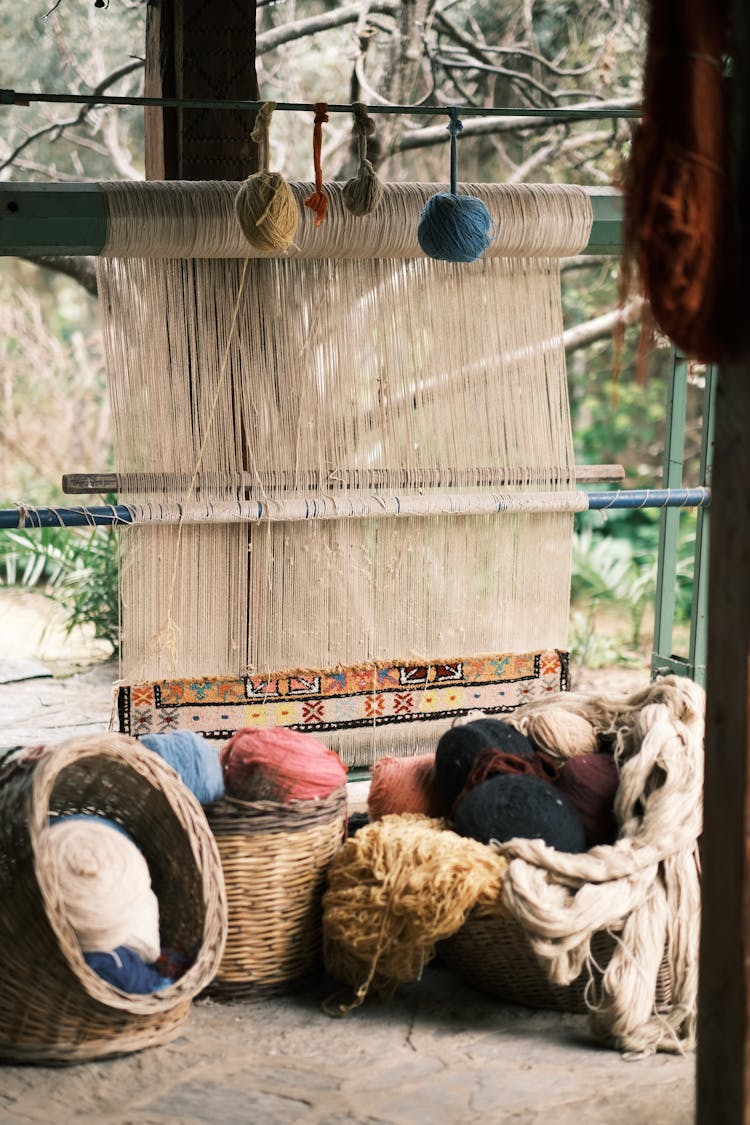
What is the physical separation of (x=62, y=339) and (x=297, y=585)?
544 centimetres

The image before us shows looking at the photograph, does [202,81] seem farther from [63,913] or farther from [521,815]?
[63,913]

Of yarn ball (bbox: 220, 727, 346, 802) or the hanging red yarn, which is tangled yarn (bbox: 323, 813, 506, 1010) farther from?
the hanging red yarn

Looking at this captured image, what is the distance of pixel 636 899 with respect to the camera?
2.55 meters

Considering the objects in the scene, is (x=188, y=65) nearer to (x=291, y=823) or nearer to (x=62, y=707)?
(x=291, y=823)

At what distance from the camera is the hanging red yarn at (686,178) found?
157 cm

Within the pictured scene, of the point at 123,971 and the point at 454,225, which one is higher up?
the point at 454,225

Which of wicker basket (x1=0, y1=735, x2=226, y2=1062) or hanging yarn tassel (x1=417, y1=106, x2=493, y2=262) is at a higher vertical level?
hanging yarn tassel (x1=417, y1=106, x2=493, y2=262)

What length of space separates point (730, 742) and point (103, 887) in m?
1.25

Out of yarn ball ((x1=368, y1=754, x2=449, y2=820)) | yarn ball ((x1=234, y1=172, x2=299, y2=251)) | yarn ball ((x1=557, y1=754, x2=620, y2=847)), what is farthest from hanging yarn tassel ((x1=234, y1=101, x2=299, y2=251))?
yarn ball ((x1=557, y1=754, x2=620, y2=847))

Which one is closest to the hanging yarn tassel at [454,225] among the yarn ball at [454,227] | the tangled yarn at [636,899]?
the yarn ball at [454,227]

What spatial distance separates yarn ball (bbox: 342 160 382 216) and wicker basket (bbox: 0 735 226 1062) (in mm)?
1315

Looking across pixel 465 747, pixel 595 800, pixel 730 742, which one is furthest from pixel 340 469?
pixel 730 742

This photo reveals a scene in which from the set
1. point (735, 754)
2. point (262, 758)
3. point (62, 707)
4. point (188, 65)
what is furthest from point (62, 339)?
point (735, 754)

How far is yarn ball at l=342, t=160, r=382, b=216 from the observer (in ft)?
9.98
